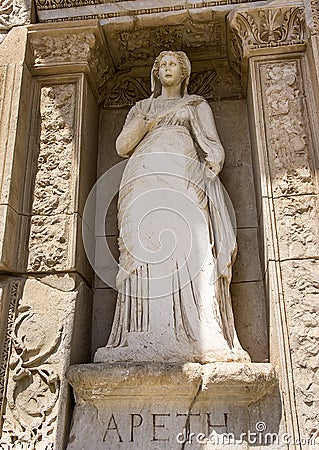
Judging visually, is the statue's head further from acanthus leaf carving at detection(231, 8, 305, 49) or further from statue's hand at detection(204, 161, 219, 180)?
statue's hand at detection(204, 161, 219, 180)

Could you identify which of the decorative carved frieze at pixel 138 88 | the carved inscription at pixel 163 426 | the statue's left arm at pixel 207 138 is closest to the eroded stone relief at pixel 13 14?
the decorative carved frieze at pixel 138 88

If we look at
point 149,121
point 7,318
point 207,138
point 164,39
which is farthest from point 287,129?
point 7,318

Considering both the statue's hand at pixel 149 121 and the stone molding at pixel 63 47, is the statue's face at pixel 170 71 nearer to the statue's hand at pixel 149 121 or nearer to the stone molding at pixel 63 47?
the statue's hand at pixel 149 121

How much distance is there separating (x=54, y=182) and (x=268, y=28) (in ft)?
6.86

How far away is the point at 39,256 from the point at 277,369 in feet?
5.78

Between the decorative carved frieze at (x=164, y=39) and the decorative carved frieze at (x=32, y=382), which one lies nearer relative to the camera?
the decorative carved frieze at (x=32, y=382)

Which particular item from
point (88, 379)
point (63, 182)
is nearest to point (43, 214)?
point (63, 182)

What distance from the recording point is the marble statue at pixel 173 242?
3.67m

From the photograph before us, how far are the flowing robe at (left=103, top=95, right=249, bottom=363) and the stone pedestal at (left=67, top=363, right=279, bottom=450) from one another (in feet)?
0.74

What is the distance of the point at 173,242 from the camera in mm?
3959

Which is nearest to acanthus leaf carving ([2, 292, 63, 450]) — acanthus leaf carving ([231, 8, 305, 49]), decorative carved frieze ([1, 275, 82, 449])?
decorative carved frieze ([1, 275, 82, 449])

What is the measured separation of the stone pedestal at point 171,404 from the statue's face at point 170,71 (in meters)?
2.33

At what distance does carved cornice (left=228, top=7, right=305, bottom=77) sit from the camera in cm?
452

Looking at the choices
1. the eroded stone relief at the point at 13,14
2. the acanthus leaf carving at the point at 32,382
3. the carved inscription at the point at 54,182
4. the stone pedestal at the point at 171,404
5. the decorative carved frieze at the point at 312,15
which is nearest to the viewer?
the stone pedestal at the point at 171,404
